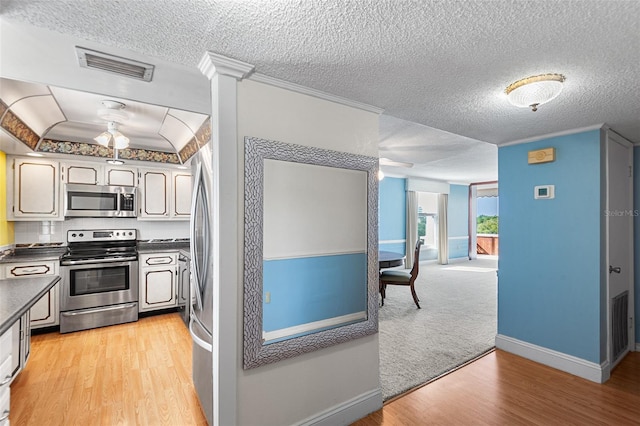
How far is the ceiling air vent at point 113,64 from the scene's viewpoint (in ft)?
5.20

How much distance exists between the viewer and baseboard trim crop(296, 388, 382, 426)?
6.35 ft

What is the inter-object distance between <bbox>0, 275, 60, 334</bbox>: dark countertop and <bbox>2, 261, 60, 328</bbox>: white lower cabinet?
6.59 ft

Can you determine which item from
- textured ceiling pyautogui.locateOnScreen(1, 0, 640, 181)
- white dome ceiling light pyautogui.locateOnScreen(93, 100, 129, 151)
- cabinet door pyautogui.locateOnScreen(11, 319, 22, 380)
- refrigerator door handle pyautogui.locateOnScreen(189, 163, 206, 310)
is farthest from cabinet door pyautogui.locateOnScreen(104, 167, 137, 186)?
textured ceiling pyautogui.locateOnScreen(1, 0, 640, 181)

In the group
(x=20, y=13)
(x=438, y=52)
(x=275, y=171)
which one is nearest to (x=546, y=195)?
(x=438, y=52)

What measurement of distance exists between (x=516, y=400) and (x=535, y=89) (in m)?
2.30

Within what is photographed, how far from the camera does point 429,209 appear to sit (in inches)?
345

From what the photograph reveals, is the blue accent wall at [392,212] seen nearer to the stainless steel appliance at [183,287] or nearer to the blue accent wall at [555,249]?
the blue accent wall at [555,249]

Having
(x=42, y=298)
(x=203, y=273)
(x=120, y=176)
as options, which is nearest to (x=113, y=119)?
(x=120, y=176)

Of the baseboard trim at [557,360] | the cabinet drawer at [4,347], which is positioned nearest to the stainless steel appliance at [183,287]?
the cabinet drawer at [4,347]

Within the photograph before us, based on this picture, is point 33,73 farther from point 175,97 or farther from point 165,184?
point 165,184

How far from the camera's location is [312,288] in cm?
200

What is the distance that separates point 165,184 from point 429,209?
6967 mm

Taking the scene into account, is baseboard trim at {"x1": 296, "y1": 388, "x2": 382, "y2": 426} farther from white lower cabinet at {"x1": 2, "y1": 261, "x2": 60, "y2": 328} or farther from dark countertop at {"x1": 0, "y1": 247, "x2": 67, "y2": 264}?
dark countertop at {"x1": 0, "y1": 247, "x2": 67, "y2": 264}

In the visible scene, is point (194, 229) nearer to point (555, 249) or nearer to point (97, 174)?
point (97, 174)
